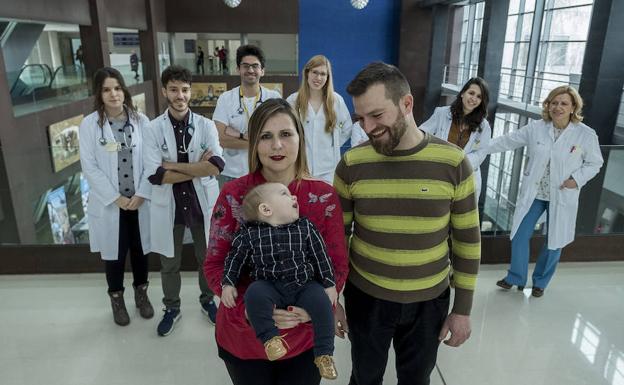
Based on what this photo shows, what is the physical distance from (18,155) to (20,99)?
4.91 meters

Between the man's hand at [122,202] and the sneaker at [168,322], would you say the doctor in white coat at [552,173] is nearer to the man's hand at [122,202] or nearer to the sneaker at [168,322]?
the sneaker at [168,322]

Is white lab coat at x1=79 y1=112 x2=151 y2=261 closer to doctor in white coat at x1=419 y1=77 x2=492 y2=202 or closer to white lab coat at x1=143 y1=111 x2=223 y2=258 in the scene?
white lab coat at x1=143 y1=111 x2=223 y2=258

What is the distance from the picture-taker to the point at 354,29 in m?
14.1

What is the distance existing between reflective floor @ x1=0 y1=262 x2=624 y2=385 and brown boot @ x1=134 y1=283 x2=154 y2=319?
6 cm

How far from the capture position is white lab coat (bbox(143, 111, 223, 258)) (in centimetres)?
285

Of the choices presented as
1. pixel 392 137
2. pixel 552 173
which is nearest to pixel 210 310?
pixel 392 137

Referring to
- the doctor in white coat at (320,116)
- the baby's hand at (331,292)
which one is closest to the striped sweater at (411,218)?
the baby's hand at (331,292)

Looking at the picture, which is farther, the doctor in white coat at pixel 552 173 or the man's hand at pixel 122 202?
the doctor in white coat at pixel 552 173

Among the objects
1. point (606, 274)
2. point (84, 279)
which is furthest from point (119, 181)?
point (606, 274)

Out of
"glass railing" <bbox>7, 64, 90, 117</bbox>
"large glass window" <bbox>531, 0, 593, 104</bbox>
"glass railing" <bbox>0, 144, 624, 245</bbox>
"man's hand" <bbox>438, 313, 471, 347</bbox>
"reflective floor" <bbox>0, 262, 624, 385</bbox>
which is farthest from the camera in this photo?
"large glass window" <bbox>531, 0, 593, 104</bbox>

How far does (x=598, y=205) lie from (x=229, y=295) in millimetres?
4276

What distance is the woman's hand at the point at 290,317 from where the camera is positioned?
5.07 feet

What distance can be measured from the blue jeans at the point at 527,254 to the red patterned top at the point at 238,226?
2.54 metres

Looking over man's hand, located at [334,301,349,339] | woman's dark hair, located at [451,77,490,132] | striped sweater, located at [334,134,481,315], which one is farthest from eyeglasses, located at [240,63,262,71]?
man's hand, located at [334,301,349,339]
